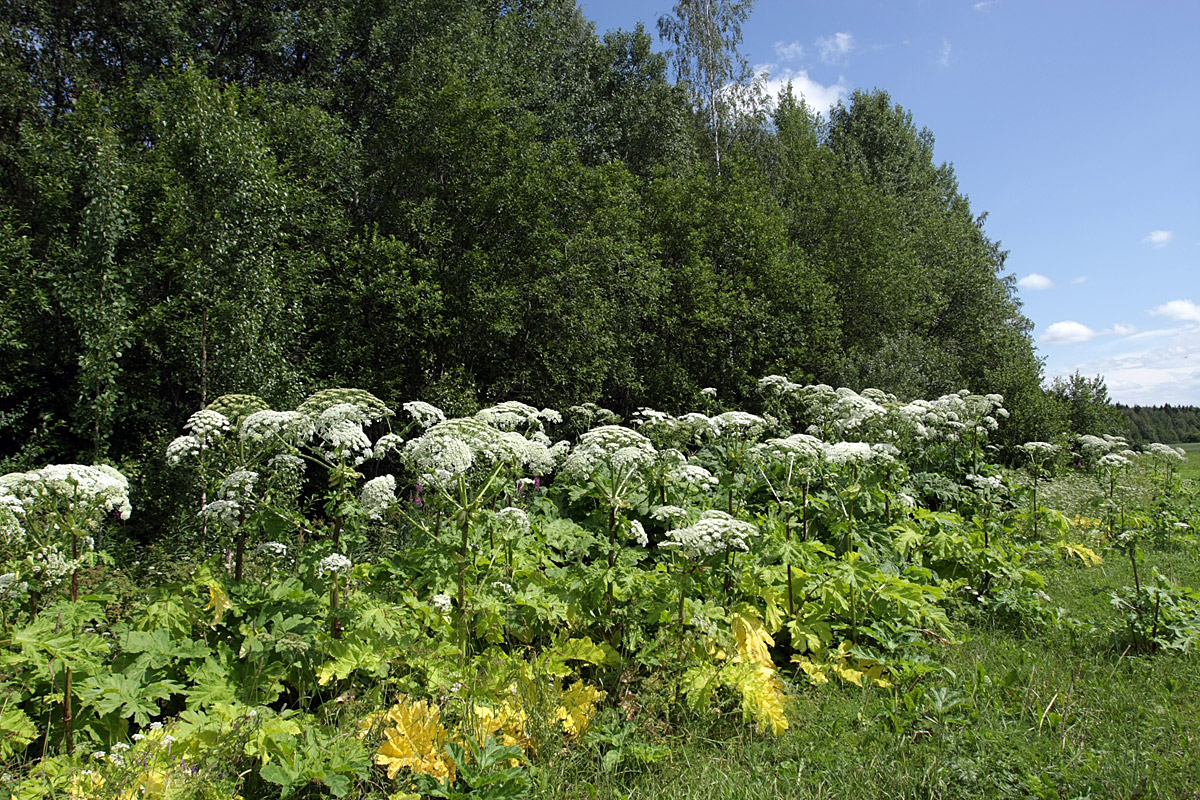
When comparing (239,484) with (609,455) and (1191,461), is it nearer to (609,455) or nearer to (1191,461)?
(609,455)

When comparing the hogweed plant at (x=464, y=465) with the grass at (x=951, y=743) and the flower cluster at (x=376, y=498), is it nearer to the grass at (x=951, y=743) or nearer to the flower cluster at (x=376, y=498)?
the flower cluster at (x=376, y=498)

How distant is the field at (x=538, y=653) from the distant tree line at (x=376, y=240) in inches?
259

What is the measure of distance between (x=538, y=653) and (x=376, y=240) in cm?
922

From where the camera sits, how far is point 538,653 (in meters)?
3.43

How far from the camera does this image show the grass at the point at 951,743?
8.43 feet

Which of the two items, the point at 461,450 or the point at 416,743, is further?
the point at 461,450

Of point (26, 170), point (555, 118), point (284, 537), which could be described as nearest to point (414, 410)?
point (284, 537)

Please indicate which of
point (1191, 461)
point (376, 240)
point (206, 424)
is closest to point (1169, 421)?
point (1191, 461)

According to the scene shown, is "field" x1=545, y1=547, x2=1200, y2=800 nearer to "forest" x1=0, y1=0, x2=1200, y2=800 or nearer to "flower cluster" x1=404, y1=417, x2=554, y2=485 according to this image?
"forest" x1=0, y1=0, x2=1200, y2=800

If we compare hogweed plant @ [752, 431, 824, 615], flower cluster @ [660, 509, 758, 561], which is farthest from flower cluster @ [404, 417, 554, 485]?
hogweed plant @ [752, 431, 824, 615]

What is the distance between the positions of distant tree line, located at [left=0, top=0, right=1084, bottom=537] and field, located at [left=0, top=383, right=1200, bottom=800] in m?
6.57

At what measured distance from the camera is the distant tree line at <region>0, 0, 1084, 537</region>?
921cm

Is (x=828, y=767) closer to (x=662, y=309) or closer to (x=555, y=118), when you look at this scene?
(x=662, y=309)

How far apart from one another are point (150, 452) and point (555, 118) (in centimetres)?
1190
